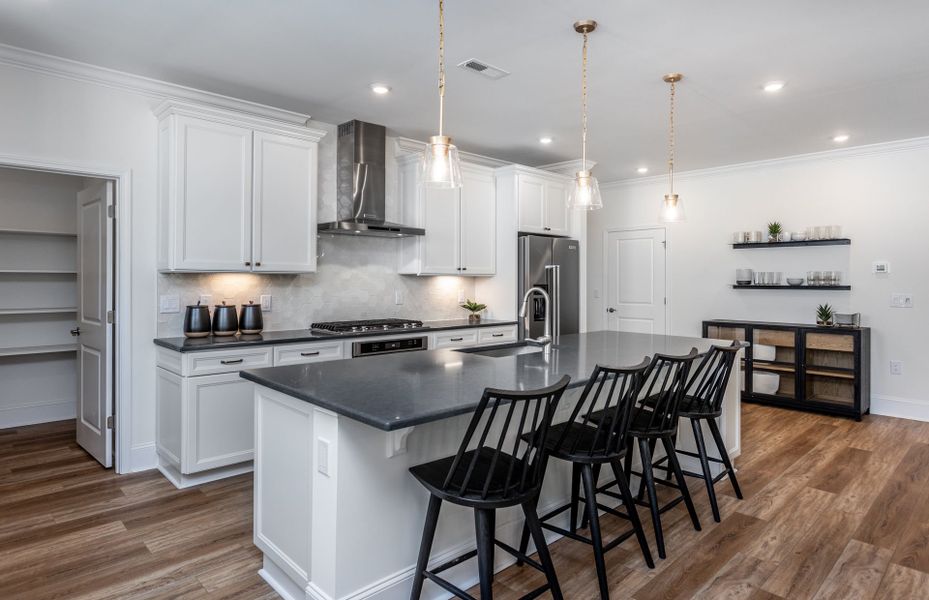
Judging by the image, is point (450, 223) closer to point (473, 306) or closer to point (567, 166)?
point (473, 306)

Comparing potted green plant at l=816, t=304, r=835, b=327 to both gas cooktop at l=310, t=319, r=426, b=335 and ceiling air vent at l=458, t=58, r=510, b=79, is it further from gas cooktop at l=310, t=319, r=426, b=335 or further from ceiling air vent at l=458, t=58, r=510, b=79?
ceiling air vent at l=458, t=58, r=510, b=79

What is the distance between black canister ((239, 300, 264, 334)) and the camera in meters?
3.92

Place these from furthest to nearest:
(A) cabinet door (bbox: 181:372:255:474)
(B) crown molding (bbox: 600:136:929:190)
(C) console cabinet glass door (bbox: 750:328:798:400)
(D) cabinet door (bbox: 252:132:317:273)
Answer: (C) console cabinet glass door (bbox: 750:328:798:400) → (B) crown molding (bbox: 600:136:929:190) → (D) cabinet door (bbox: 252:132:317:273) → (A) cabinet door (bbox: 181:372:255:474)

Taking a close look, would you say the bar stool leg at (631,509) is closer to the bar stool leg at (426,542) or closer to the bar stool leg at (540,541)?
the bar stool leg at (540,541)

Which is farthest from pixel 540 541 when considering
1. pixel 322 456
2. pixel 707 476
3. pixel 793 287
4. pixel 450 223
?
pixel 793 287

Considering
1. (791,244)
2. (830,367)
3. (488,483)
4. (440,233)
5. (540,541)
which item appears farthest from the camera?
(791,244)

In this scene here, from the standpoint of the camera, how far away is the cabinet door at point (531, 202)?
5.36 meters

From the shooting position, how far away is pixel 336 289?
4668mm

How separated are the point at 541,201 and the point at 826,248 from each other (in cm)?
294

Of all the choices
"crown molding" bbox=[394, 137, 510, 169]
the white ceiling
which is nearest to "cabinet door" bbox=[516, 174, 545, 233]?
"crown molding" bbox=[394, 137, 510, 169]

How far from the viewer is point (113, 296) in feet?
11.8

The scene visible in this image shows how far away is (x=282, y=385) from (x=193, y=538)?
1.25 meters

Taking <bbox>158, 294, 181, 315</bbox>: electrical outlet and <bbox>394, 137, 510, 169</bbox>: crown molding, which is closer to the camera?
<bbox>158, 294, 181, 315</bbox>: electrical outlet

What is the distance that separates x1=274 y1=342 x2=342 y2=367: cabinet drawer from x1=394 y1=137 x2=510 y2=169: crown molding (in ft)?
6.64
